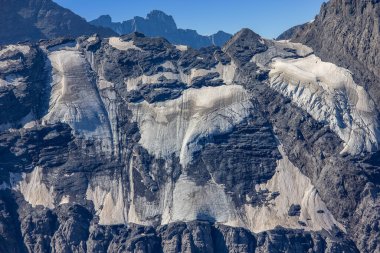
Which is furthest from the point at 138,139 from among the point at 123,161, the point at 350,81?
the point at 350,81

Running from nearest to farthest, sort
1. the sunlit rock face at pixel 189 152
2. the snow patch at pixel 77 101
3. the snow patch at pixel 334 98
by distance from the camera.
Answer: the sunlit rock face at pixel 189 152 < the snow patch at pixel 334 98 < the snow patch at pixel 77 101

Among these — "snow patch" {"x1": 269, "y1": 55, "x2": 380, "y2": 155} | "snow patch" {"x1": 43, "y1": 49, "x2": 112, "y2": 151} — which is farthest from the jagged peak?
"snow patch" {"x1": 43, "y1": 49, "x2": 112, "y2": 151}

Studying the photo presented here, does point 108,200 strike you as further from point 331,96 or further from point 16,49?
point 331,96

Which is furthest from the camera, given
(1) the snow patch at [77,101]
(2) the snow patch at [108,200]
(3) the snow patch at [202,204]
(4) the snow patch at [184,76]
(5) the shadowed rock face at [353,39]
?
(4) the snow patch at [184,76]

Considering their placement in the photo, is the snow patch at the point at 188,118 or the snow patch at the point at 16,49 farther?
the snow patch at the point at 16,49

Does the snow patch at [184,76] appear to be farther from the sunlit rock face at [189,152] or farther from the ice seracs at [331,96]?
the ice seracs at [331,96]

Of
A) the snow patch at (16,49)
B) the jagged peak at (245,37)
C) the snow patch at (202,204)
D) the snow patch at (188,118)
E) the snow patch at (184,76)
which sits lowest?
the snow patch at (202,204)

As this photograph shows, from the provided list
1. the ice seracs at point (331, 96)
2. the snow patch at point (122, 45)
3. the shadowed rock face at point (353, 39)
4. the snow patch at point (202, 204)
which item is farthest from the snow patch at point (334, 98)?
the snow patch at point (122, 45)

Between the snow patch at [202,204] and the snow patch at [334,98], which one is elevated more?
the snow patch at [334,98]

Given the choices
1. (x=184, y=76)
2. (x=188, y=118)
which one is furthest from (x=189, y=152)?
(x=184, y=76)
